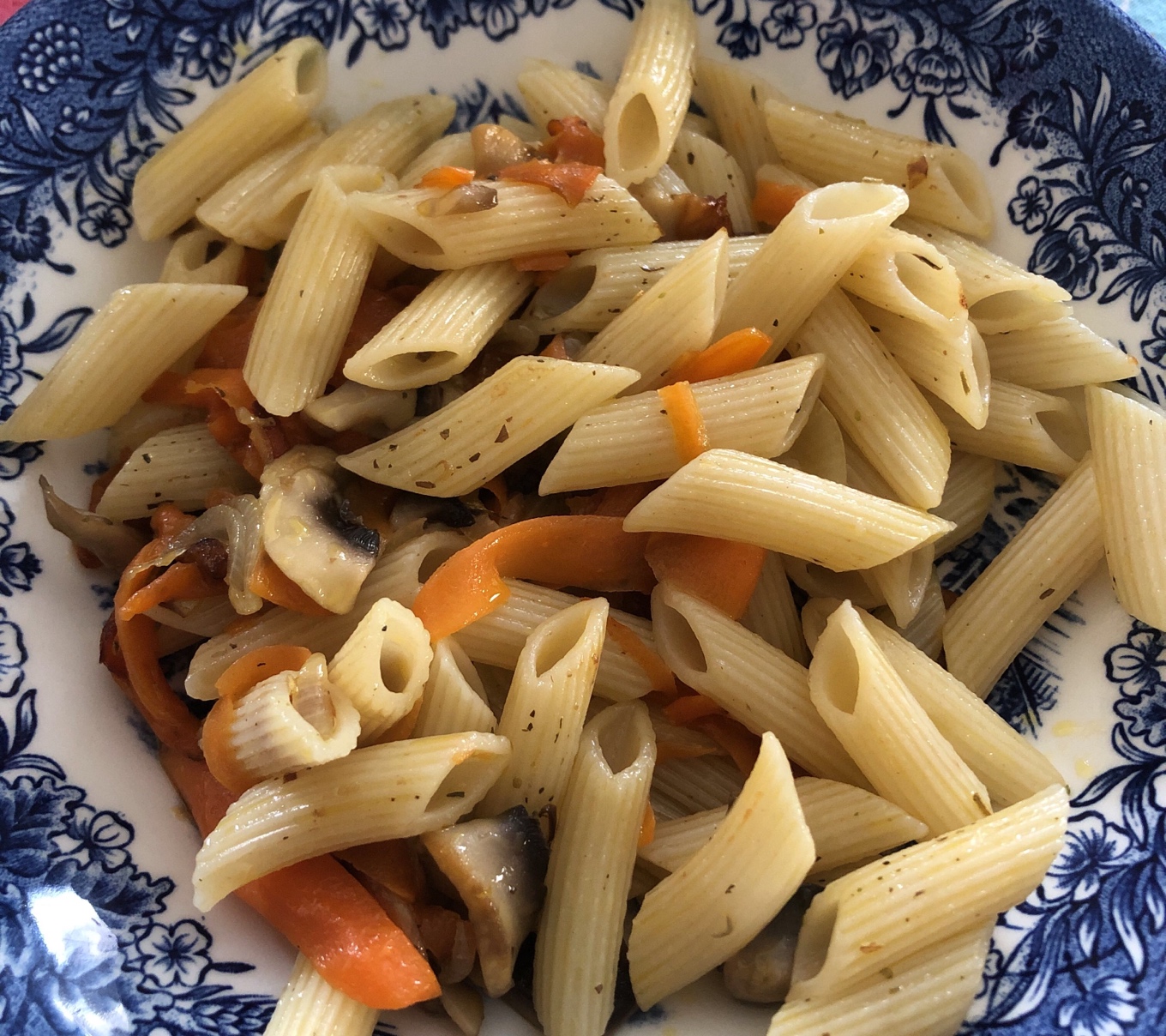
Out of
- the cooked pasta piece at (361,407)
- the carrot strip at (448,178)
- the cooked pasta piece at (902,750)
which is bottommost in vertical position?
the cooked pasta piece at (361,407)

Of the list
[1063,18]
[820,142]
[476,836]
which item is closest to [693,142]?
[820,142]

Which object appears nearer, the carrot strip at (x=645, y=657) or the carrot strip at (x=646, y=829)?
the carrot strip at (x=646, y=829)

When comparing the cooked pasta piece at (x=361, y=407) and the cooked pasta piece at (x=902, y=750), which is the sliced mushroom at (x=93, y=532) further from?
the cooked pasta piece at (x=902, y=750)

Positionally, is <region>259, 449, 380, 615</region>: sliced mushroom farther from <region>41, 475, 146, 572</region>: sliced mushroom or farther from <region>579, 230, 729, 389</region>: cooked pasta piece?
<region>579, 230, 729, 389</region>: cooked pasta piece

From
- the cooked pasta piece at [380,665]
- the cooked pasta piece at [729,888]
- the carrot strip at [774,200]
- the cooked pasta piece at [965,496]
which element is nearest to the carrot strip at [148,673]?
the cooked pasta piece at [380,665]

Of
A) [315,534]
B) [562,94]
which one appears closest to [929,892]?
[315,534]

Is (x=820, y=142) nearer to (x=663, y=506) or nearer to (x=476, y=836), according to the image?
(x=663, y=506)

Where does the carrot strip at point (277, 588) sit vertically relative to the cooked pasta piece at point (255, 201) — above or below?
below
